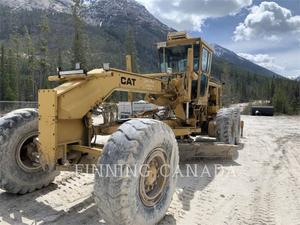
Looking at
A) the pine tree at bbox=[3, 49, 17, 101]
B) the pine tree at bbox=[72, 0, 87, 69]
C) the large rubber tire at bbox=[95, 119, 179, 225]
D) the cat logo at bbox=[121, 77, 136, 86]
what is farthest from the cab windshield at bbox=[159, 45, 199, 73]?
the pine tree at bbox=[3, 49, 17, 101]

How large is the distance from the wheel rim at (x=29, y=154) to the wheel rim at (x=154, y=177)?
205 cm

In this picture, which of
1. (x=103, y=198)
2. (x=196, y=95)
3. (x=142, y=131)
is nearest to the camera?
(x=103, y=198)

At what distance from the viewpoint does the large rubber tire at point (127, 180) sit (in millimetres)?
3840

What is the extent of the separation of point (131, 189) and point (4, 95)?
49445 mm

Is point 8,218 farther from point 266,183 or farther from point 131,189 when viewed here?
point 266,183

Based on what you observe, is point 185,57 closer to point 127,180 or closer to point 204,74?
point 204,74

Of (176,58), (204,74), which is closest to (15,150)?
(176,58)

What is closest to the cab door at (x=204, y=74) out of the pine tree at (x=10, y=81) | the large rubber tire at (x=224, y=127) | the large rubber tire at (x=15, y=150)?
the large rubber tire at (x=224, y=127)

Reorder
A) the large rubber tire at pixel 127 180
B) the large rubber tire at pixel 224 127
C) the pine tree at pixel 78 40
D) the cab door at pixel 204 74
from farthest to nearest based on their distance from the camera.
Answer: the pine tree at pixel 78 40
the large rubber tire at pixel 224 127
the cab door at pixel 204 74
the large rubber tire at pixel 127 180

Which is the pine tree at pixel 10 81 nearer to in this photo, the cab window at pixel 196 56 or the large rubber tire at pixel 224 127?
the large rubber tire at pixel 224 127

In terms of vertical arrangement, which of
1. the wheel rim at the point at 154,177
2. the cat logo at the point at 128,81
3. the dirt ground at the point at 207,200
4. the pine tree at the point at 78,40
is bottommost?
the dirt ground at the point at 207,200

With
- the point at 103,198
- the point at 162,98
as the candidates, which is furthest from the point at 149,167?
the point at 162,98

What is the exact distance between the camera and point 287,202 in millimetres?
5719

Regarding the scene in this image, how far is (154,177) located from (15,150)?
233cm
